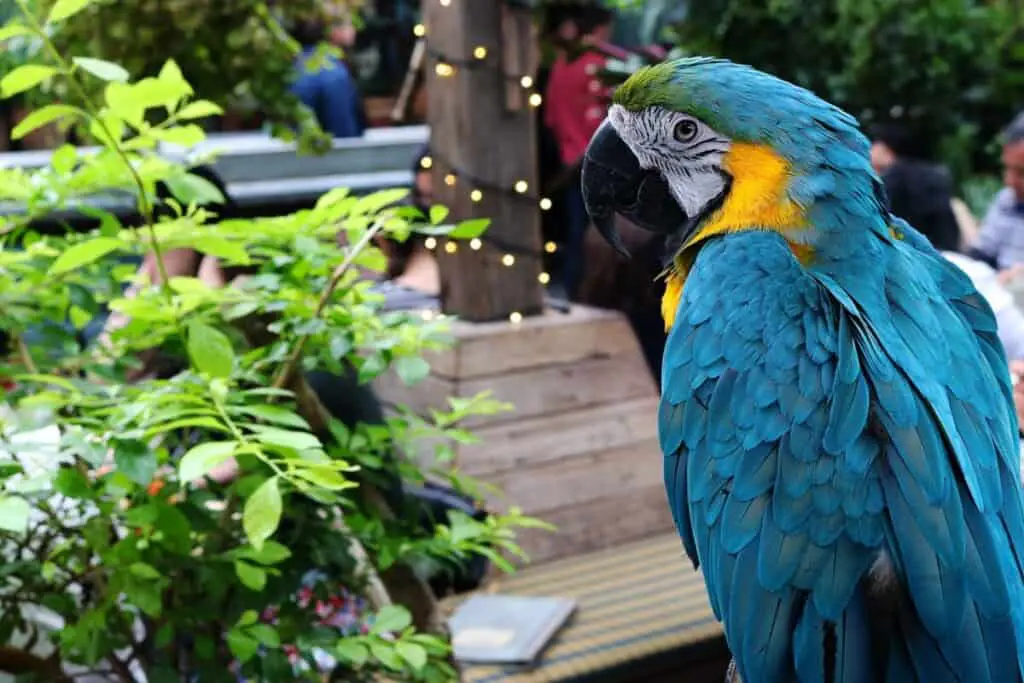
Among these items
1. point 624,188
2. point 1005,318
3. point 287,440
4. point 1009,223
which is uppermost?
point 624,188

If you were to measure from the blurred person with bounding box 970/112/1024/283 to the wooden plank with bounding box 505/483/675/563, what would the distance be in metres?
1.34

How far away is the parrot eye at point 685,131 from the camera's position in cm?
95

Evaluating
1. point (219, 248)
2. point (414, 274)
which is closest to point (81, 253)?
point (219, 248)

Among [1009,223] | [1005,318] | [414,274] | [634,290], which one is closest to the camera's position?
[1005,318]

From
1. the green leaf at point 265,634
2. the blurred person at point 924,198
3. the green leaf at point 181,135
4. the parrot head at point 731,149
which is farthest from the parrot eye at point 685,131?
the blurred person at point 924,198

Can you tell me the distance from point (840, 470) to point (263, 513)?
43 centimetres

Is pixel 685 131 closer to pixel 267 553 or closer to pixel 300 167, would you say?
pixel 267 553

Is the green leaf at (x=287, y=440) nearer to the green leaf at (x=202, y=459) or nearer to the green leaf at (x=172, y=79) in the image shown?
the green leaf at (x=202, y=459)

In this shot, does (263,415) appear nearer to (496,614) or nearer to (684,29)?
(496,614)

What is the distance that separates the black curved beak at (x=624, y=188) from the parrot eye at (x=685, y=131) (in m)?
0.05

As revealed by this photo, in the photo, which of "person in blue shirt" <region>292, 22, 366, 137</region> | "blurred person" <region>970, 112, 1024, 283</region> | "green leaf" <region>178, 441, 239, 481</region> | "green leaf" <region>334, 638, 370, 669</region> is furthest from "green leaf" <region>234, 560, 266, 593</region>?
"person in blue shirt" <region>292, 22, 366, 137</region>

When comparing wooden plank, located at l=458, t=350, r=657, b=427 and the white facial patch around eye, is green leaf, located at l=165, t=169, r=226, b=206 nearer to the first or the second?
the white facial patch around eye

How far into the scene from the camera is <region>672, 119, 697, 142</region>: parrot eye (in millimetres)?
954

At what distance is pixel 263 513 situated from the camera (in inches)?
34.4
